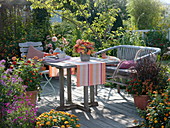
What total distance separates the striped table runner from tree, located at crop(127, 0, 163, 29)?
11.6m

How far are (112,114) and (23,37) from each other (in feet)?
12.9

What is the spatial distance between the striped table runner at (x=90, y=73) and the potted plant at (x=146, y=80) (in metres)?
0.47

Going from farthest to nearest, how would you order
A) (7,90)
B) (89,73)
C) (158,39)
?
(158,39) → (89,73) → (7,90)

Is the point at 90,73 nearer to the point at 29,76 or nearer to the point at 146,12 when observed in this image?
the point at 29,76

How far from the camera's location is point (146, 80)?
4418 mm

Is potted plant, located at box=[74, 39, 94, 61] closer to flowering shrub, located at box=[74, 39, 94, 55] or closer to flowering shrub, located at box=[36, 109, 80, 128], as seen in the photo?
flowering shrub, located at box=[74, 39, 94, 55]

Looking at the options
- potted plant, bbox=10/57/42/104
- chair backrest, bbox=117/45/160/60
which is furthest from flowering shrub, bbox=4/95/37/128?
chair backrest, bbox=117/45/160/60

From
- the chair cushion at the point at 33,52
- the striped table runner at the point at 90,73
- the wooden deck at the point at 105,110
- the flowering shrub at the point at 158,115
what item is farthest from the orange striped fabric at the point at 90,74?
the chair cushion at the point at 33,52

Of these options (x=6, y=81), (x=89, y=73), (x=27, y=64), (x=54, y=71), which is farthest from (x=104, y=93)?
(x=6, y=81)

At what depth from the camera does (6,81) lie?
3240 mm

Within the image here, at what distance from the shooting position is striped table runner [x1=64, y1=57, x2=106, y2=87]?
4371 mm

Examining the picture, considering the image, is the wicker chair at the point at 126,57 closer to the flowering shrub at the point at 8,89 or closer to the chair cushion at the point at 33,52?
the chair cushion at the point at 33,52

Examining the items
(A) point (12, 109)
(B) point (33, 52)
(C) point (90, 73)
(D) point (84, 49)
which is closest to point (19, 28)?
(B) point (33, 52)

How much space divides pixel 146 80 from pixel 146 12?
39.8ft
